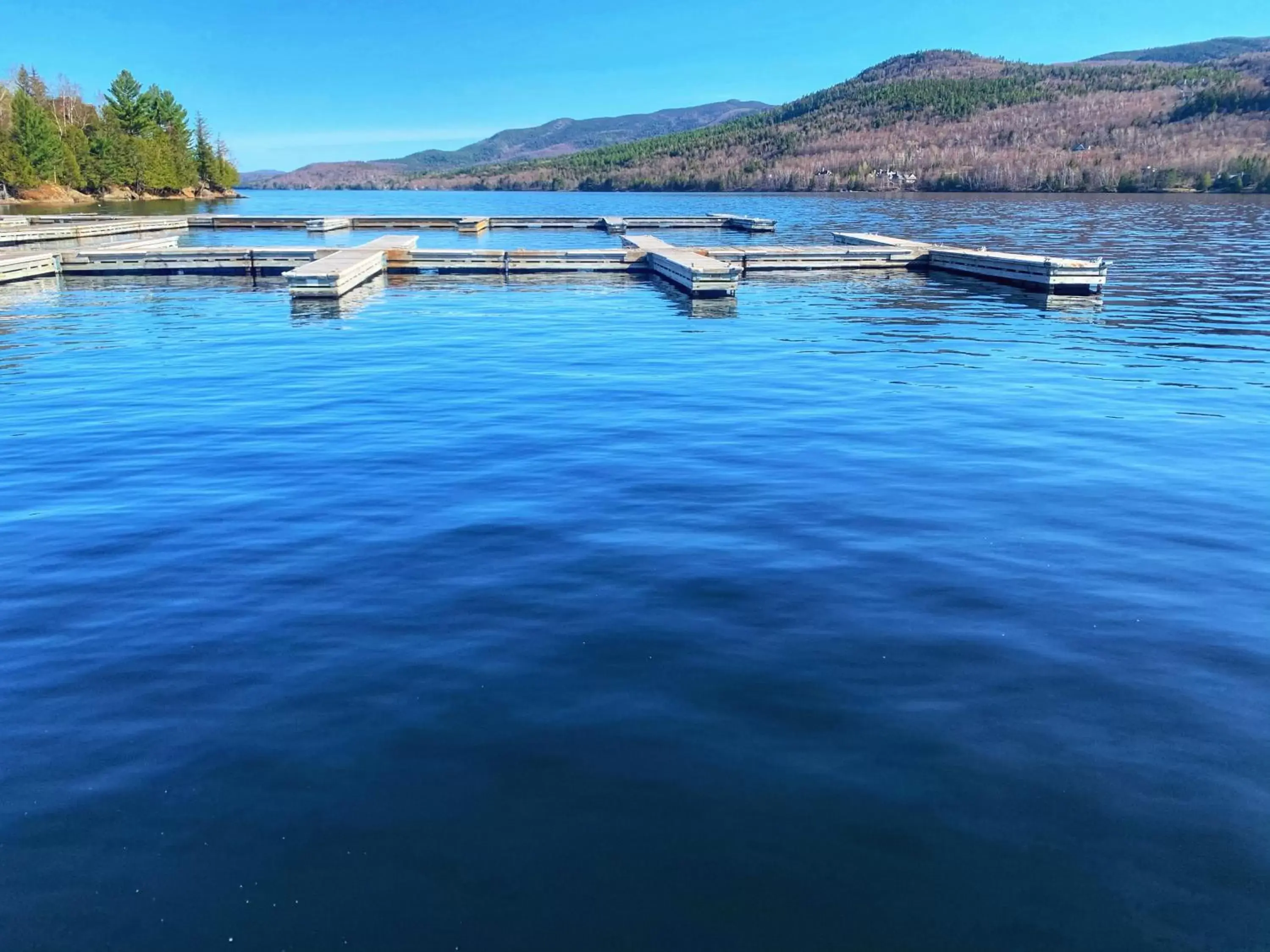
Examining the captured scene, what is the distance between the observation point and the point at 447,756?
16.8 ft

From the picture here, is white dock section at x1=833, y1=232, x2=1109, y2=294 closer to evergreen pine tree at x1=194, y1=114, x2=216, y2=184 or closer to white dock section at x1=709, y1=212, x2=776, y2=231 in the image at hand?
white dock section at x1=709, y1=212, x2=776, y2=231

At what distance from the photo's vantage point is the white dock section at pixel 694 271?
85.6 feet

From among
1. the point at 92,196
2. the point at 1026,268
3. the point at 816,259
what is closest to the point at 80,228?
the point at 816,259

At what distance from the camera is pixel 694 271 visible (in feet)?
86.1

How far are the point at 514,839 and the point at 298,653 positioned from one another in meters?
2.59

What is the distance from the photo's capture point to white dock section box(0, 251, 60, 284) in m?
28.3

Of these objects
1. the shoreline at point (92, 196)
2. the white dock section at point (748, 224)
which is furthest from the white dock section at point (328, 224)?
the shoreline at point (92, 196)

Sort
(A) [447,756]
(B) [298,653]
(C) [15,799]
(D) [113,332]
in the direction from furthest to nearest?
1. (D) [113,332]
2. (B) [298,653]
3. (A) [447,756]
4. (C) [15,799]

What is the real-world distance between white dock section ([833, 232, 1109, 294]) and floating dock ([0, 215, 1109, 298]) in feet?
0.11

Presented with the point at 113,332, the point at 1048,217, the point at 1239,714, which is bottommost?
the point at 1239,714

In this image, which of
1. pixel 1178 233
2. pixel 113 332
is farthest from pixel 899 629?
pixel 1178 233

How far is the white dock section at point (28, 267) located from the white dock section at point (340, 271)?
8209mm

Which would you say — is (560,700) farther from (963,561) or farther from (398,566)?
(963,561)

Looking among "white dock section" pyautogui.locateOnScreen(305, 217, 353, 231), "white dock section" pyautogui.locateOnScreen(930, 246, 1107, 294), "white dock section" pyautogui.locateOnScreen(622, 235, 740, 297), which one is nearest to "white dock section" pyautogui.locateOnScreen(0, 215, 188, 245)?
"white dock section" pyautogui.locateOnScreen(305, 217, 353, 231)
